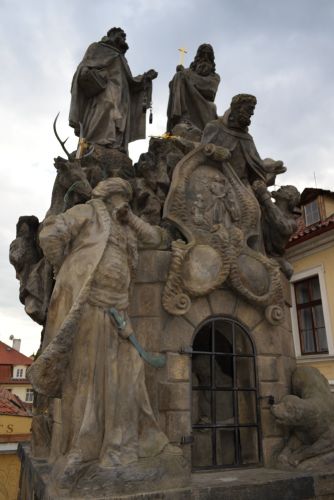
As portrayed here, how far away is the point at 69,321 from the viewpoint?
11.1ft

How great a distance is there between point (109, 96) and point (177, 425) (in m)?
4.90

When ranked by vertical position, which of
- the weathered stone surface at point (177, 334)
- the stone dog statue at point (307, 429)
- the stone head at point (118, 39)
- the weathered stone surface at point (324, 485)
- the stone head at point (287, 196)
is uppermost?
the stone head at point (118, 39)

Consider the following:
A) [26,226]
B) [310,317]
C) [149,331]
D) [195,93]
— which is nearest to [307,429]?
[149,331]

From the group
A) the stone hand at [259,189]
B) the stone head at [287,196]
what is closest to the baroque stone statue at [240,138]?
the stone hand at [259,189]

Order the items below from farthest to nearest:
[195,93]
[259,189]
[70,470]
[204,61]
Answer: [204,61]
[195,93]
[259,189]
[70,470]

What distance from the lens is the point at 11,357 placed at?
39344 millimetres

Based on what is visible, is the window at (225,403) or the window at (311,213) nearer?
the window at (225,403)

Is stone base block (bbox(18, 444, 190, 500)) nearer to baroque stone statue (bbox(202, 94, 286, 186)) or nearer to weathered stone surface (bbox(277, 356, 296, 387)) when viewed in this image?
weathered stone surface (bbox(277, 356, 296, 387))

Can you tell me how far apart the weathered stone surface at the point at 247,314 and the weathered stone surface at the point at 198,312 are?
351mm

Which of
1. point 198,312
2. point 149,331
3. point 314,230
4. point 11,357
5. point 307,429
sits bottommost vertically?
point 307,429

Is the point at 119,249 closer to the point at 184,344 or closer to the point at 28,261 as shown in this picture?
the point at 184,344

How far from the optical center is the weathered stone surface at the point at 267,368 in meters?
4.45

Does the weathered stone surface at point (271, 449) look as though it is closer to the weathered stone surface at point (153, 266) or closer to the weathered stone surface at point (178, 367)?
the weathered stone surface at point (178, 367)

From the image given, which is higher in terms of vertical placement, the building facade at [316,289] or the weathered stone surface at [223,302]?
the building facade at [316,289]
